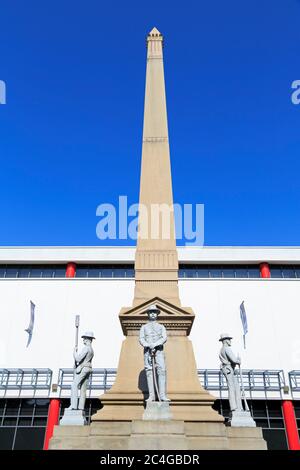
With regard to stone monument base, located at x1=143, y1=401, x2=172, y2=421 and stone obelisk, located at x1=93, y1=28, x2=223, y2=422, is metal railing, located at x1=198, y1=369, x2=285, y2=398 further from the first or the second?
stone monument base, located at x1=143, y1=401, x2=172, y2=421

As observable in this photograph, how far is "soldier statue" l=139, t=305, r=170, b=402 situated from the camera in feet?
24.5

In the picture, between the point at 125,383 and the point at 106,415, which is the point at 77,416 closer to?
the point at 106,415

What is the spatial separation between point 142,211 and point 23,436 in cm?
1765

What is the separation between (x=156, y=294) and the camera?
10.3 m

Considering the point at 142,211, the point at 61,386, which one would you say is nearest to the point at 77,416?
the point at 142,211

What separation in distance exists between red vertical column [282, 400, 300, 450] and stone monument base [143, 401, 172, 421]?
17101 millimetres

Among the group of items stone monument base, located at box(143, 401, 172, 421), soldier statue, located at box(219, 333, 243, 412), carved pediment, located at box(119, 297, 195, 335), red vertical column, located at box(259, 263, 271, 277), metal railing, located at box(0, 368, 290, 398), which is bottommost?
stone monument base, located at box(143, 401, 172, 421)

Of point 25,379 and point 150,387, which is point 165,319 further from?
point 25,379

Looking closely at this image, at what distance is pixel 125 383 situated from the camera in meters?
8.62

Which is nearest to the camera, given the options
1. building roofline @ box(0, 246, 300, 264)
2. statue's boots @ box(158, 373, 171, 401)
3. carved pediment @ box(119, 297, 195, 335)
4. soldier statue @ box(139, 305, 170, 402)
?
statue's boots @ box(158, 373, 171, 401)

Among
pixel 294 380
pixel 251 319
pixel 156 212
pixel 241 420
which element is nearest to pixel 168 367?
pixel 241 420

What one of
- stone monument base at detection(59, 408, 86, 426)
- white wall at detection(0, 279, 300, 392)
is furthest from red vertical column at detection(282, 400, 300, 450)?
stone monument base at detection(59, 408, 86, 426)

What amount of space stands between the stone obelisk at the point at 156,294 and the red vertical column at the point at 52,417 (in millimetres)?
14861

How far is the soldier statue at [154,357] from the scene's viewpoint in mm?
7465
